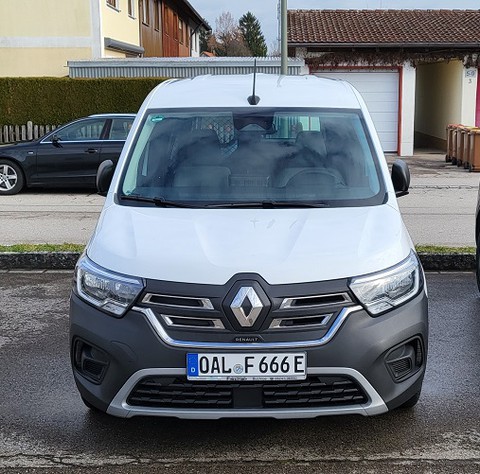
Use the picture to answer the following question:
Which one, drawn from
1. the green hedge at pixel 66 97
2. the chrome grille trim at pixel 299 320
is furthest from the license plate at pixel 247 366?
the green hedge at pixel 66 97

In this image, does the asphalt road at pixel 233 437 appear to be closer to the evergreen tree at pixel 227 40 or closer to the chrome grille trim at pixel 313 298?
the chrome grille trim at pixel 313 298

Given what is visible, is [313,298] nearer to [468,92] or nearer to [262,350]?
[262,350]

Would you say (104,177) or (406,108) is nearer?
(104,177)

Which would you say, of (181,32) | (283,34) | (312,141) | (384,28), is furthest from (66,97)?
(181,32)

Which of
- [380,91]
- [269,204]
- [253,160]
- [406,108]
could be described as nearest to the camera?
[269,204]

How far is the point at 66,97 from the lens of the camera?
2130cm

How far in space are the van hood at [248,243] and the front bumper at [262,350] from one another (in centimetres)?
26

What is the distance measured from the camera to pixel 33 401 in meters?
4.77

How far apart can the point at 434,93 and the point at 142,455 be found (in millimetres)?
24060

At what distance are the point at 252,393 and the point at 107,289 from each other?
2.92ft

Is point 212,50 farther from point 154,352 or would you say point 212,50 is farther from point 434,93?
point 154,352

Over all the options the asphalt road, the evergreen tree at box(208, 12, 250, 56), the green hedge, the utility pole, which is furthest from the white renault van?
the evergreen tree at box(208, 12, 250, 56)

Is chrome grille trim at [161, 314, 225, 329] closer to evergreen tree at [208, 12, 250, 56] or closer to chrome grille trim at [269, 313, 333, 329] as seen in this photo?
chrome grille trim at [269, 313, 333, 329]

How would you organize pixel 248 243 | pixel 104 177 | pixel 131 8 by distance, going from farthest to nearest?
1. pixel 131 8
2. pixel 104 177
3. pixel 248 243
